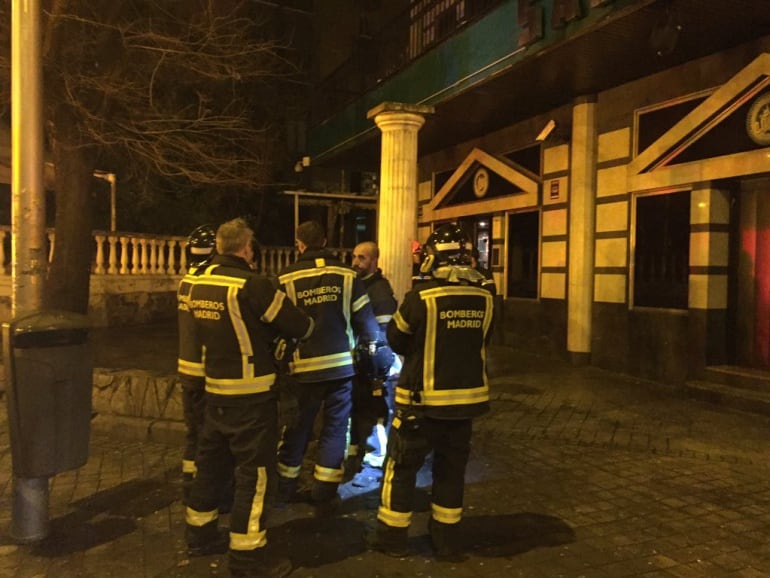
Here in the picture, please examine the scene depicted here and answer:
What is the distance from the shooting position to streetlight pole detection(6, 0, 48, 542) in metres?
3.94

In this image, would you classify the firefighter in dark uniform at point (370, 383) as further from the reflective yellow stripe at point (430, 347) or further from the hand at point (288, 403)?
the reflective yellow stripe at point (430, 347)

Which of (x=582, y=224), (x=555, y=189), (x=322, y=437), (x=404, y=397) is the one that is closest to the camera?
(x=404, y=397)

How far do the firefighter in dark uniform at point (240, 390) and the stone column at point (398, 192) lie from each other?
4.68 metres

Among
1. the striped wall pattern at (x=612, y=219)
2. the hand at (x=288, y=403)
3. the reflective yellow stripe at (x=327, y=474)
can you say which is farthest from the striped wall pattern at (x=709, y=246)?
the reflective yellow stripe at (x=327, y=474)

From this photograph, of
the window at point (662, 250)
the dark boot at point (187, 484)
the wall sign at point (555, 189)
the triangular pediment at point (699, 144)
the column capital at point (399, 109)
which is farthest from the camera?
the wall sign at point (555, 189)

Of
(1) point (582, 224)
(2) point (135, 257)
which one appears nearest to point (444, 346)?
(1) point (582, 224)

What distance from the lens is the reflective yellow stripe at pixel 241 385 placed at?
11.6 feet

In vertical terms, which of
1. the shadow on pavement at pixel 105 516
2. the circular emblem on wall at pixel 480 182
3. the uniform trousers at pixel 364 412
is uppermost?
the circular emblem on wall at pixel 480 182

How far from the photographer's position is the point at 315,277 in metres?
4.39

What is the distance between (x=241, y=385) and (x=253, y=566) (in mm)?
955

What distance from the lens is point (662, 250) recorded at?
327 inches

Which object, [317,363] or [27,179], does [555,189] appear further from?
[27,179]

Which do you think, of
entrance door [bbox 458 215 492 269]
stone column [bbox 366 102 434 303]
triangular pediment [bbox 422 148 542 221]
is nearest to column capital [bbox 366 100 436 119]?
stone column [bbox 366 102 434 303]

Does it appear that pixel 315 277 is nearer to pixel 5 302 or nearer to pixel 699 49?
pixel 699 49
